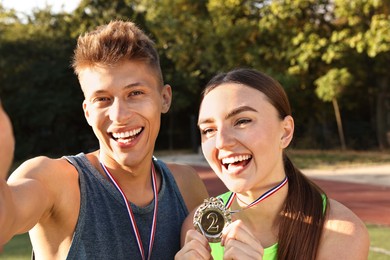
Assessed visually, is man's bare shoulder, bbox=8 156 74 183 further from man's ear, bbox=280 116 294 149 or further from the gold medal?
man's ear, bbox=280 116 294 149

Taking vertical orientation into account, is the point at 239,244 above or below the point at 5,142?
below

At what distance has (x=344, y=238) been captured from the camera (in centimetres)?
237

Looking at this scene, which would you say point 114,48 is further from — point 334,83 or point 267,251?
point 334,83

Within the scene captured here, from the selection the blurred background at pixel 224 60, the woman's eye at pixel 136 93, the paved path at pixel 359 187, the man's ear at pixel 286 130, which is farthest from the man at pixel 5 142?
the blurred background at pixel 224 60

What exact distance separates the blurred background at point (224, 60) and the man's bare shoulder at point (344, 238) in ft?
55.5

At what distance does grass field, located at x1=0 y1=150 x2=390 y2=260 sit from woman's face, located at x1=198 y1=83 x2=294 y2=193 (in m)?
4.65

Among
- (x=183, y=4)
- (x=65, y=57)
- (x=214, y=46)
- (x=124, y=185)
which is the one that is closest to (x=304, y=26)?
(x=214, y=46)

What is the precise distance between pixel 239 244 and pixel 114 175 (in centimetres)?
101

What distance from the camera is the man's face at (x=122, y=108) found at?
2.82m

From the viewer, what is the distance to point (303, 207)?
2570 millimetres

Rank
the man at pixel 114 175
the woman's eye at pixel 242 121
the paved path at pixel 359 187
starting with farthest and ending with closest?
1. the paved path at pixel 359 187
2. the man at pixel 114 175
3. the woman's eye at pixel 242 121

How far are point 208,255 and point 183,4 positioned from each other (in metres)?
23.8

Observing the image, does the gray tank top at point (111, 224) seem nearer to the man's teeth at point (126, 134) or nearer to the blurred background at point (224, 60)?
the man's teeth at point (126, 134)

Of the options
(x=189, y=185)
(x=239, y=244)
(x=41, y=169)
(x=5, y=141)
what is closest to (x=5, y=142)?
(x=5, y=141)
